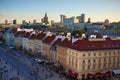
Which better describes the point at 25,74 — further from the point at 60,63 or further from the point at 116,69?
the point at 116,69

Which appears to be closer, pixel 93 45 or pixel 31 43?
pixel 93 45

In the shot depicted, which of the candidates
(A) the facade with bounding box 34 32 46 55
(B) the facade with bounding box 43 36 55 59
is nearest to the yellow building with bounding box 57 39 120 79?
(B) the facade with bounding box 43 36 55 59

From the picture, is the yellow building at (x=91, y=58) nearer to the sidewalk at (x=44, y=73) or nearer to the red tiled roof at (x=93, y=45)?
the red tiled roof at (x=93, y=45)

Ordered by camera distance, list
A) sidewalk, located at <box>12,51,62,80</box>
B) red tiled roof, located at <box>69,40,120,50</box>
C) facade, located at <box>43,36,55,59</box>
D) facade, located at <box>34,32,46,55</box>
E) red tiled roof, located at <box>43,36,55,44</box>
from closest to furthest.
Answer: red tiled roof, located at <box>69,40,120,50</box> < sidewalk, located at <box>12,51,62,80</box> < facade, located at <box>43,36,55,59</box> < red tiled roof, located at <box>43,36,55,44</box> < facade, located at <box>34,32,46,55</box>

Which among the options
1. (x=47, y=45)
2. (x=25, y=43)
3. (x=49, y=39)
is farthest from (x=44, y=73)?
(x=25, y=43)

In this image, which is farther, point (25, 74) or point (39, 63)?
point (39, 63)

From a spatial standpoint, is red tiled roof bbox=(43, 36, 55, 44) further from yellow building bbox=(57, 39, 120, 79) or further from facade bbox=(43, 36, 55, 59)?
yellow building bbox=(57, 39, 120, 79)

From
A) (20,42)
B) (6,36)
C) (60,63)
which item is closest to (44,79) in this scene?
(60,63)

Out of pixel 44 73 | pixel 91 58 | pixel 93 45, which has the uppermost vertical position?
pixel 93 45

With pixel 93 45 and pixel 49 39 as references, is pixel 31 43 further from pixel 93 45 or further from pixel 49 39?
pixel 93 45

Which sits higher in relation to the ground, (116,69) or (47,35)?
(47,35)

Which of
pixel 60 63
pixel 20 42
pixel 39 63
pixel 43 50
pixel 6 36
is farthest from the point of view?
pixel 6 36
